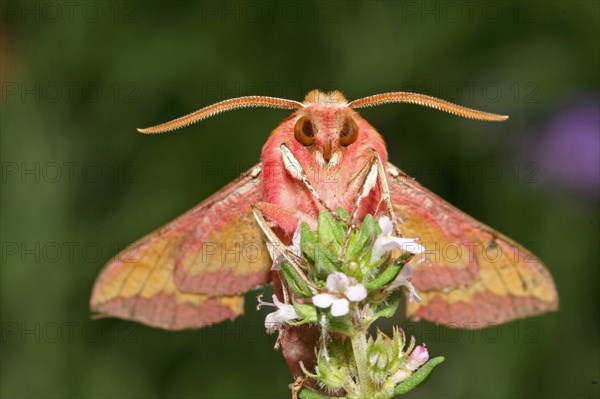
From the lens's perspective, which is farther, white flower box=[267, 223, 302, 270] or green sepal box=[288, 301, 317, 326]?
white flower box=[267, 223, 302, 270]

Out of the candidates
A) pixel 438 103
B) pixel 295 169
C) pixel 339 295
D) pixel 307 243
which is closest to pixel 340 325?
pixel 339 295

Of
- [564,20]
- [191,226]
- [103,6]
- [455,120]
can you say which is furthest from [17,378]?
[564,20]

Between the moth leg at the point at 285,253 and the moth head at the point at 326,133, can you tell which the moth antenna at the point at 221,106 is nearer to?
the moth head at the point at 326,133

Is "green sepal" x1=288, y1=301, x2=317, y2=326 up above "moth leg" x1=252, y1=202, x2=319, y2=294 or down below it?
below

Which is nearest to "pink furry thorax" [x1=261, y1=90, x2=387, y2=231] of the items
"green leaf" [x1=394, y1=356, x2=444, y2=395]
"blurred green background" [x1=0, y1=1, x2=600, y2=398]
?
"green leaf" [x1=394, y1=356, x2=444, y2=395]

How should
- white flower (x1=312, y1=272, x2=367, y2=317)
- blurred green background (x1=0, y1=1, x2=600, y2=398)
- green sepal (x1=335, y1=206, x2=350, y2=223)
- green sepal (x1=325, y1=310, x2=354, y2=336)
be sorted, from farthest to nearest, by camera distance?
1. blurred green background (x1=0, y1=1, x2=600, y2=398)
2. green sepal (x1=335, y1=206, x2=350, y2=223)
3. green sepal (x1=325, y1=310, x2=354, y2=336)
4. white flower (x1=312, y1=272, x2=367, y2=317)

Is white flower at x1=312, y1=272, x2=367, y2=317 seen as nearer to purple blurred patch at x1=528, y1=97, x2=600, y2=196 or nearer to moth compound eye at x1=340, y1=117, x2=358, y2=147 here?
moth compound eye at x1=340, y1=117, x2=358, y2=147
